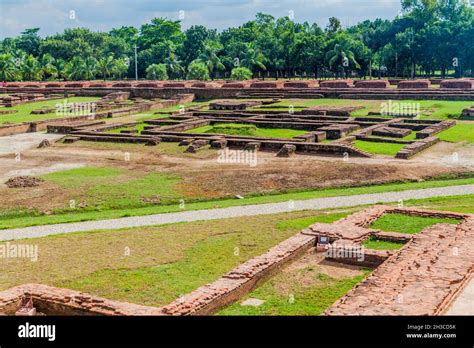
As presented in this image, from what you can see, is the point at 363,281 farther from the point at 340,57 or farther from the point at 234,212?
the point at 340,57

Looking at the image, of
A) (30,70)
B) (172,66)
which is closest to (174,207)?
(172,66)

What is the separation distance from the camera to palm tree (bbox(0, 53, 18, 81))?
55594 millimetres

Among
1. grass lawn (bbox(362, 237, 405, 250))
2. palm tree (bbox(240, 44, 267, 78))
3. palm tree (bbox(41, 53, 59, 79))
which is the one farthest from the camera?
palm tree (bbox(41, 53, 59, 79))

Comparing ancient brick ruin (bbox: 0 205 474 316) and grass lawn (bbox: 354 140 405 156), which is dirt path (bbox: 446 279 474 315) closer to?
ancient brick ruin (bbox: 0 205 474 316)

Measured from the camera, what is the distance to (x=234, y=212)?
1393cm

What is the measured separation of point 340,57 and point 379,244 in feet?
145

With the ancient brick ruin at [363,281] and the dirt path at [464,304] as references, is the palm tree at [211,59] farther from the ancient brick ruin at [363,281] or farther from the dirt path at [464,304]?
the dirt path at [464,304]

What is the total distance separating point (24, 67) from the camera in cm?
6088

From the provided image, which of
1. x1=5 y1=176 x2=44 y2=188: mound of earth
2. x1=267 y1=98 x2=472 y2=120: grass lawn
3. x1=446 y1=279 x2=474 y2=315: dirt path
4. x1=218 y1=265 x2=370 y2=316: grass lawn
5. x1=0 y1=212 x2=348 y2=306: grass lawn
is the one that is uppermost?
x1=267 y1=98 x2=472 y2=120: grass lawn

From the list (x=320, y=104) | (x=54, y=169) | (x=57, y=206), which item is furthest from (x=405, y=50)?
(x=57, y=206)

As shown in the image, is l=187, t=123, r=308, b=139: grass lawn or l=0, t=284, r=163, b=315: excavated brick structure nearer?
l=0, t=284, r=163, b=315: excavated brick structure

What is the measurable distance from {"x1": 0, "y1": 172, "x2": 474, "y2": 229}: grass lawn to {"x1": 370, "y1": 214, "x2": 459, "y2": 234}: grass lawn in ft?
11.1

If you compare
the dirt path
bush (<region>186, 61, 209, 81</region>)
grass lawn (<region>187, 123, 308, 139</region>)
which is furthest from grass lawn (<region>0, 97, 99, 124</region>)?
the dirt path

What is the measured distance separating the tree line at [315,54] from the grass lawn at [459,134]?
88.7 feet
